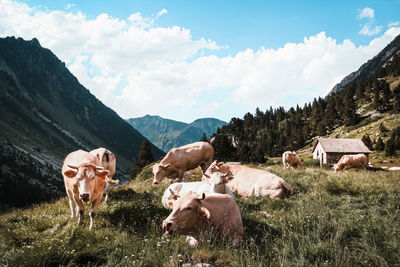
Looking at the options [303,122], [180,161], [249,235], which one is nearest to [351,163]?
[180,161]

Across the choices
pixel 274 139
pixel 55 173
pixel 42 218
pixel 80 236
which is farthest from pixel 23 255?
pixel 55 173

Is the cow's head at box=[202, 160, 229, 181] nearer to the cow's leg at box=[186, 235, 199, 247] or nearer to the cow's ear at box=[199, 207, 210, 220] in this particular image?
the cow's leg at box=[186, 235, 199, 247]

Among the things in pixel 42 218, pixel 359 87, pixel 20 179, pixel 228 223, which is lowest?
pixel 20 179

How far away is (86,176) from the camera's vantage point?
8109mm

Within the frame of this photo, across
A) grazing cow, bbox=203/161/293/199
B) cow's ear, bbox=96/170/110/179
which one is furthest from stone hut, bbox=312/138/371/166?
cow's ear, bbox=96/170/110/179

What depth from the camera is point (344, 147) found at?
70062 mm

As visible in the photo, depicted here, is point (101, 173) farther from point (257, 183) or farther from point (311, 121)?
point (311, 121)

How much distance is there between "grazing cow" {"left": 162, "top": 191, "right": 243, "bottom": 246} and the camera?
5949 millimetres

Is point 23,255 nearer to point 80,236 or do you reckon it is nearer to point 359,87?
point 80,236

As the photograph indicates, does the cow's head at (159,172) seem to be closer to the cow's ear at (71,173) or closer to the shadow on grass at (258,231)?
the cow's ear at (71,173)

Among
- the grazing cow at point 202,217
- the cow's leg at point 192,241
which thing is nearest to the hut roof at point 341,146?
the grazing cow at point 202,217

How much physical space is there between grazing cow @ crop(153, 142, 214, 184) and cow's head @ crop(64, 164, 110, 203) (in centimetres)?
745

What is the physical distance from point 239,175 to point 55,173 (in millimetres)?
179538

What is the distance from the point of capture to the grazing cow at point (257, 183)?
11.2 meters
